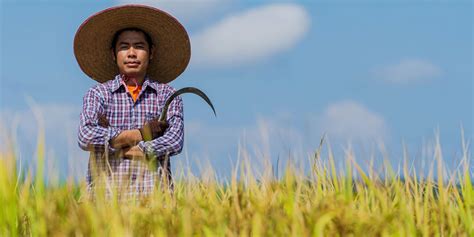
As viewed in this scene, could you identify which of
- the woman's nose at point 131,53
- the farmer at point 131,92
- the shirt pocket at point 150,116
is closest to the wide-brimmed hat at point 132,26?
the farmer at point 131,92

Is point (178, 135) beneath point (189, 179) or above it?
above

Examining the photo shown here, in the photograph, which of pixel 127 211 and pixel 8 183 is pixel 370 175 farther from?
pixel 8 183

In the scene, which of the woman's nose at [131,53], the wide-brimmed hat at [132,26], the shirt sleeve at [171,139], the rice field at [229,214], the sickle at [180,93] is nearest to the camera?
the rice field at [229,214]

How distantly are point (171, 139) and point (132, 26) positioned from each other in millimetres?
913

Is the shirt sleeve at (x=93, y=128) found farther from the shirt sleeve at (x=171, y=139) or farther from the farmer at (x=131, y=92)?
the shirt sleeve at (x=171, y=139)

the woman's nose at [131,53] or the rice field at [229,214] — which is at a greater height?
the woman's nose at [131,53]

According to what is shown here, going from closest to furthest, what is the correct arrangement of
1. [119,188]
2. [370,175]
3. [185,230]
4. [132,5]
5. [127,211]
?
[185,230], [127,211], [370,175], [119,188], [132,5]

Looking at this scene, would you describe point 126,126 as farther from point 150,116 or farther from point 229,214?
point 229,214

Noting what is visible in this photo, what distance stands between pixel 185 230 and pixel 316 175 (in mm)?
1141

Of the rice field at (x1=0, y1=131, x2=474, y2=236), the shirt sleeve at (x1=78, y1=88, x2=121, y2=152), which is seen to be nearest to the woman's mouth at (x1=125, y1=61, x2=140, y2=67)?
the shirt sleeve at (x1=78, y1=88, x2=121, y2=152)

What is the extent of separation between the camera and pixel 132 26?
429cm

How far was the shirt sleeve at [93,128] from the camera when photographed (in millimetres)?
3738

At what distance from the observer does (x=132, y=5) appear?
13.6ft

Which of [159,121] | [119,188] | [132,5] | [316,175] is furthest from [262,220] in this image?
[132,5]
